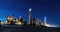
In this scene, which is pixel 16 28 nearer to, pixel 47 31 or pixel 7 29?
pixel 7 29

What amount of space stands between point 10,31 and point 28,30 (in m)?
0.41

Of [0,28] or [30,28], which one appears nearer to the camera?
[0,28]

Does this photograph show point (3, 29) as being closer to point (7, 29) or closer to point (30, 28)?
point (7, 29)

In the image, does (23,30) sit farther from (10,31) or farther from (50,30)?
(50,30)

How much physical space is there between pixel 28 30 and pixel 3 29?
1.87 feet

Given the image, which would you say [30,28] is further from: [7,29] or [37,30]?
[7,29]

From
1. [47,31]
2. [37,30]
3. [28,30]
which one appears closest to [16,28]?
[28,30]

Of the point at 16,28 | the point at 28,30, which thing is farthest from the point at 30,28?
the point at 16,28

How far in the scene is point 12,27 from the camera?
295cm

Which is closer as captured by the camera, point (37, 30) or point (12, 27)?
point (12, 27)

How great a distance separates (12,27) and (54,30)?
3.26ft

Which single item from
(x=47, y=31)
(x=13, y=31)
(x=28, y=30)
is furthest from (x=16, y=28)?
(x=47, y=31)

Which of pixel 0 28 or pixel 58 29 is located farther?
pixel 58 29

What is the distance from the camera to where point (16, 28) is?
300 centimetres
